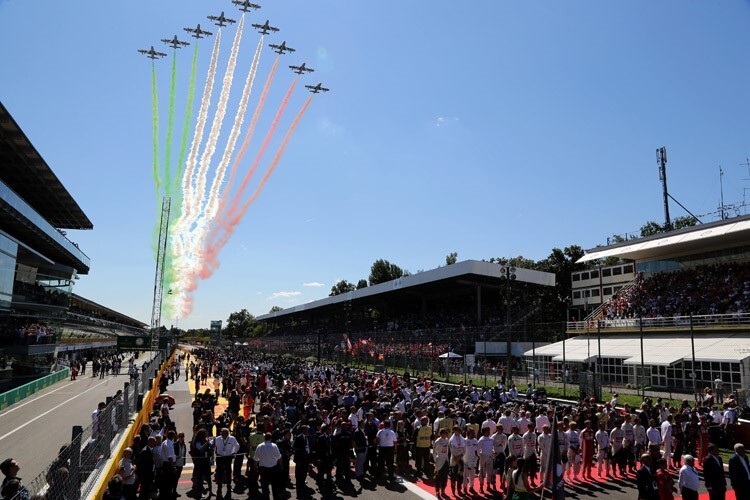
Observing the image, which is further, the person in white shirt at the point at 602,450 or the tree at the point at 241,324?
the tree at the point at 241,324

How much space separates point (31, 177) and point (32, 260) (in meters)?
12.5

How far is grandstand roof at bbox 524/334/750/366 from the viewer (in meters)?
27.8

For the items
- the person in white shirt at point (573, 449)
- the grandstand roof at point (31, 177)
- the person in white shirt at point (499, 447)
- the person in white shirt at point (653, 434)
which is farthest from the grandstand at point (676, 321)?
the grandstand roof at point (31, 177)

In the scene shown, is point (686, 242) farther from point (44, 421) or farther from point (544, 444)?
point (44, 421)

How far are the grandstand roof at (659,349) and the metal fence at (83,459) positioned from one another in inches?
998

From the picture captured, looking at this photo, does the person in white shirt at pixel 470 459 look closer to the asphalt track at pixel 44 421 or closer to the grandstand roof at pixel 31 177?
the asphalt track at pixel 44 421

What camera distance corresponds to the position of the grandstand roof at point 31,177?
36125 mm

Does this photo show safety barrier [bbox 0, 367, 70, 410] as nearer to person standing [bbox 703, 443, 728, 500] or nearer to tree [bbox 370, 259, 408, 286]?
person standing [bbox 703, 443, 728, 500]

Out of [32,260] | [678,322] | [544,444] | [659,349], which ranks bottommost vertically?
[544,444]

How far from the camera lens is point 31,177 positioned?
45.2 metres

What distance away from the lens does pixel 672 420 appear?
15625 millimetres

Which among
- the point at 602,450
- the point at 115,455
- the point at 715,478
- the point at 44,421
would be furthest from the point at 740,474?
the point at 44,421

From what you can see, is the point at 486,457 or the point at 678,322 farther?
the point at 678,322

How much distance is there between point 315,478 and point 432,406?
5007 millimetres
